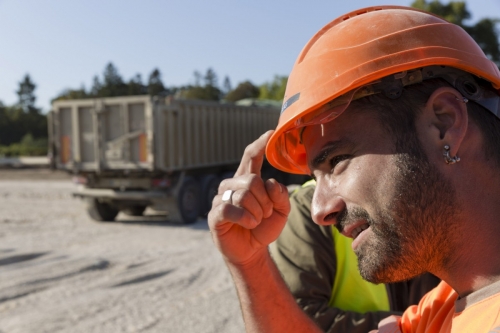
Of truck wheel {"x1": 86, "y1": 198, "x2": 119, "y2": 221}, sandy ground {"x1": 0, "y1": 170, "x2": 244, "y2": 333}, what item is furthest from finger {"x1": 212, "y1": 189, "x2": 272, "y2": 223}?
truck wheel {"x1": 86, "y1": 198, "x2": 119, "y2": 221}

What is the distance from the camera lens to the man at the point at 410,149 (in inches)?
57.4

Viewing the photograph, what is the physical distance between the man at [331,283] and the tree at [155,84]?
5927 cm

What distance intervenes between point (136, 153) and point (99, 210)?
1.56m

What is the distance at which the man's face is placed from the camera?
1.46 metres

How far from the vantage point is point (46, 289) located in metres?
6.25

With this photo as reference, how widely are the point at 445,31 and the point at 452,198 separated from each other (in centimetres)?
47

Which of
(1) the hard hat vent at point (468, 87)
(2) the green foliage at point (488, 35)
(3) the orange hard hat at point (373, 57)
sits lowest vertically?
(1) the hard hat vent at point (468, 87)

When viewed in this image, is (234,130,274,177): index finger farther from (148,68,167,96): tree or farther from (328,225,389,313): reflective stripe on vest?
(148,68,167,96): tree

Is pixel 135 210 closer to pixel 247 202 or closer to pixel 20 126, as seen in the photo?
pixel 247 202

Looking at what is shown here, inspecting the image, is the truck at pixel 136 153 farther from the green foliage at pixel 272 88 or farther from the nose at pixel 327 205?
the green foliage at pixel 272 88

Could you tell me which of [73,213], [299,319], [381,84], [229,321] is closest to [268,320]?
[299,319]

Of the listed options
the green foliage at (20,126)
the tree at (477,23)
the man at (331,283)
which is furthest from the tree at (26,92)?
the man at (331,283)

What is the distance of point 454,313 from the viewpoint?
1500 mm

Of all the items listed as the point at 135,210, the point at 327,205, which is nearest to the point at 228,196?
the point at 327,205
